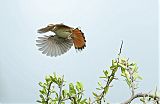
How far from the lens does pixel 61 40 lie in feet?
1.38

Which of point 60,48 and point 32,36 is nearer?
point 60,48

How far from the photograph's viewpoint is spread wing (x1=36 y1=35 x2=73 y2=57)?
0.42m

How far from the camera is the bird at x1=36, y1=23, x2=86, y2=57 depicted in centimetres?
37

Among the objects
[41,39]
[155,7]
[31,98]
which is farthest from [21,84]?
[41,39]

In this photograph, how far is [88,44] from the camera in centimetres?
162

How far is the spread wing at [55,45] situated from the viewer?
16.6 inches

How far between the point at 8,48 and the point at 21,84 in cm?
20

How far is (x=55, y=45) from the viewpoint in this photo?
438mm

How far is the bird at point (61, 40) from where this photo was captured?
14.7 inches

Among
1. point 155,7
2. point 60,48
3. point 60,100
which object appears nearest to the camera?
point 60,100

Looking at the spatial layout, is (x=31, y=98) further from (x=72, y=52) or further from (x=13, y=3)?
(x=13, y=3)

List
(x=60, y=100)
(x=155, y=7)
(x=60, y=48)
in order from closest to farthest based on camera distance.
→ (x=60, y=100)
(x=60, y=48)
(x=155, y=7)

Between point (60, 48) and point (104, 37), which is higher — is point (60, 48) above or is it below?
below

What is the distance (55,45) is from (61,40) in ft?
0.07
